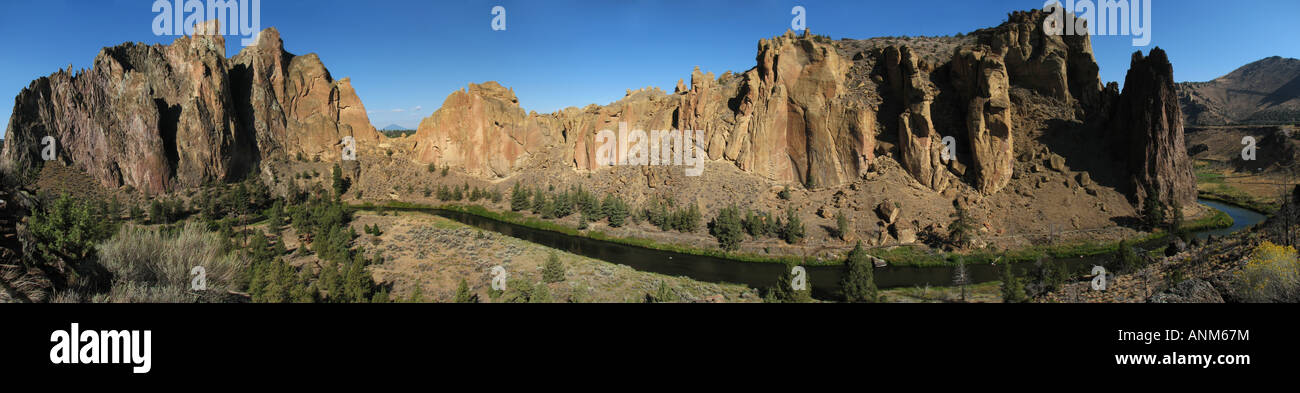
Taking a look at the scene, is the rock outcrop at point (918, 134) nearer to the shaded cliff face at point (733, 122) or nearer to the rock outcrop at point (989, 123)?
the rock outcrop at point (989, 123)

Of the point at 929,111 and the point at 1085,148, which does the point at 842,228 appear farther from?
the point at 1085,148

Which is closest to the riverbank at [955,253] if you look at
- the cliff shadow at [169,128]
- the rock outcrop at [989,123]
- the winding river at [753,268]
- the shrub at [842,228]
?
the winding river at [753,268]

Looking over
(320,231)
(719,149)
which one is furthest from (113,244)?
(719,149)

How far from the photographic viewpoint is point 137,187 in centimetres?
4678

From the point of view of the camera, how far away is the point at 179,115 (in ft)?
167

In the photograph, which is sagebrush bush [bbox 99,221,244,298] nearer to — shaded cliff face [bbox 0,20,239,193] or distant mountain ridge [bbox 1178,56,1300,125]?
shaded cliff face [bbox 0,20,239,193]

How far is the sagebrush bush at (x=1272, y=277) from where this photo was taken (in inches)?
314

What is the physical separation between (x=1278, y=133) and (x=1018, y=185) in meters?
51.9

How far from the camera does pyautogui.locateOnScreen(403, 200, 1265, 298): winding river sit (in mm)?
26141

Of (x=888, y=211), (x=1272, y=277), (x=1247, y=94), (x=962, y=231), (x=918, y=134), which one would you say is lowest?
(x=962, y=231)

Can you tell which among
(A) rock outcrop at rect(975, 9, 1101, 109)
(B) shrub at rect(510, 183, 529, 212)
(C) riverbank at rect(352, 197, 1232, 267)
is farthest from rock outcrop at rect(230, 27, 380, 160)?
(A) rock outcrop at rect(975, 9, 1101, 109)

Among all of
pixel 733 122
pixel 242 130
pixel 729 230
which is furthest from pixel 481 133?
pixel 729 230

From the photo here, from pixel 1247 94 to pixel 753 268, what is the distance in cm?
19065

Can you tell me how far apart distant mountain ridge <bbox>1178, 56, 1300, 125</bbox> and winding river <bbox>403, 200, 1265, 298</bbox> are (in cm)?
9953
